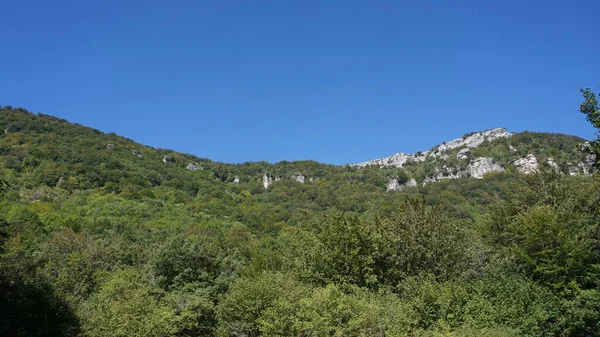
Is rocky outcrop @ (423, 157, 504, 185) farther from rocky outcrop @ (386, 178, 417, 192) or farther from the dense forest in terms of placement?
the dense forest

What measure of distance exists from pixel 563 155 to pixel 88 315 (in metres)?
107

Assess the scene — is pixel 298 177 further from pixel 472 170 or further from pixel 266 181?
pixel 472 170

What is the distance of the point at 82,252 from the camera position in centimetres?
4481

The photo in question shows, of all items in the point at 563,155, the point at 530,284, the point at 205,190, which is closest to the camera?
the point at 530,284

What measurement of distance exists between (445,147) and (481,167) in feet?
154

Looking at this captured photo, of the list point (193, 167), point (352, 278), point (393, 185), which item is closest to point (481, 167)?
point (393, 185)

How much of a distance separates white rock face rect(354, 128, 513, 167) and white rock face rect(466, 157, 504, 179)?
2698 cm

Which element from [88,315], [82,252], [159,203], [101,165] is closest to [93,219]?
[159,203]

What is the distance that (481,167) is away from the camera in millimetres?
121062

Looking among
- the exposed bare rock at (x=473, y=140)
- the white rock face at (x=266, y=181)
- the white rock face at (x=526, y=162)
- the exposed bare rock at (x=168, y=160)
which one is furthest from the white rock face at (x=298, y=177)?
the white rock face at (x=526, y=162)

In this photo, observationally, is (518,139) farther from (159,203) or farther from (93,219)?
(93,219)

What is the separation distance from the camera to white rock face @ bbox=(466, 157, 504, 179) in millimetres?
117688

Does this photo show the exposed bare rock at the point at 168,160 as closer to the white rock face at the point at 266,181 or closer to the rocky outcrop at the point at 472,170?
the white rock face at the point at 266,181

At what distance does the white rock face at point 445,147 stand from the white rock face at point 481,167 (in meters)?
27.0
